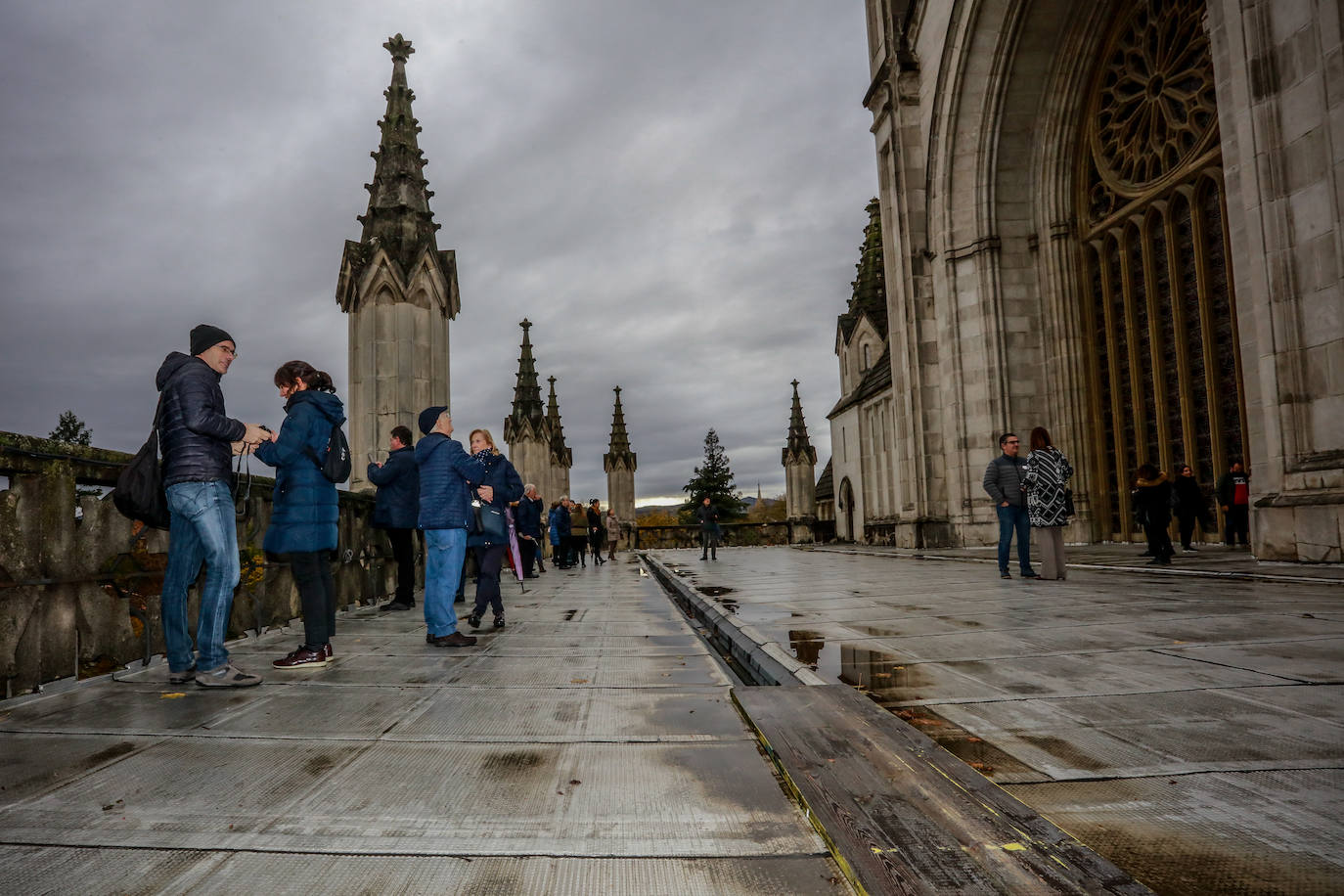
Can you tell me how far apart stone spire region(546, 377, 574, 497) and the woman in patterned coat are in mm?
19406

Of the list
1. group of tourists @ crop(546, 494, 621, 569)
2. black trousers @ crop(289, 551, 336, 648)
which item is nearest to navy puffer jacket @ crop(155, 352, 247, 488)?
black trousers @ crop(289, 551, 336, 648)

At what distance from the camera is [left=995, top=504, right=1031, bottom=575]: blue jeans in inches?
372

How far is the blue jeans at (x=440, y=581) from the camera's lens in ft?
18.0

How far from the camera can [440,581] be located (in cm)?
550

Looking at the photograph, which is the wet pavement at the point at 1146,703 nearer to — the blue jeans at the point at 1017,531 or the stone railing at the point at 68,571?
the blue jeans at the point at 1017,531

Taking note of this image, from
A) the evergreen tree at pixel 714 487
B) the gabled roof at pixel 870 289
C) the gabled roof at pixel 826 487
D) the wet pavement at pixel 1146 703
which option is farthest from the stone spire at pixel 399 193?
the evergreen tree at pixel 714 487

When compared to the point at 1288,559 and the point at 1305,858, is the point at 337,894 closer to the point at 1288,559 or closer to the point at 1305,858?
the point at 1305,858

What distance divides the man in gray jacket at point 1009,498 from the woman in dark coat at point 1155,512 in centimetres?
183

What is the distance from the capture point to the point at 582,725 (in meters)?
3.13

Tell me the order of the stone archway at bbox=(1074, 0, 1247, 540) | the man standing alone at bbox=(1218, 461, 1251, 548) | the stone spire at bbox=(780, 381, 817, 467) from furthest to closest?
the stone spire at bbox=(780, 381, 817, 467), the stone archway at bbox=(1074, 0, 1247, 540), the man standing alone at bbox=(1218, 461, 1251, 548)

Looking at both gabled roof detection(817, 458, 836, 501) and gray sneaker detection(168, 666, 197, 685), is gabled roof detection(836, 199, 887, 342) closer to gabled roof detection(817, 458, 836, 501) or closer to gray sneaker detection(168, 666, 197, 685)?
gabled roof detection(817, 458, 836, 501)

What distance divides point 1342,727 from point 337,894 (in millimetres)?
3218

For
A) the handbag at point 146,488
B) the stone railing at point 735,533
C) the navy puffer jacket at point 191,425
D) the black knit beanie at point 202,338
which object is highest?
the black knit beanie at point 202,338

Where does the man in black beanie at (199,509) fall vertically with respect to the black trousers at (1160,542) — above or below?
above
